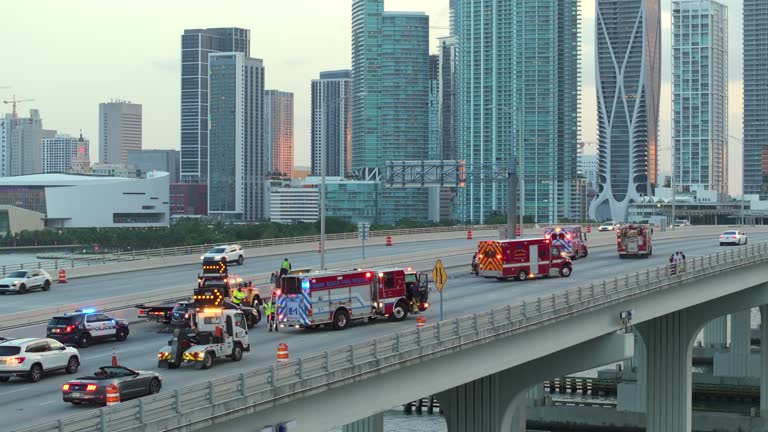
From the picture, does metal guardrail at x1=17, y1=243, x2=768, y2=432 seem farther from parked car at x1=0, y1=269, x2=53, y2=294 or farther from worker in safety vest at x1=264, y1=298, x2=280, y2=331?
parked car at x1=0, y1=269, x2=53, y2=294

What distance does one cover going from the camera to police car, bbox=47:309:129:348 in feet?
125

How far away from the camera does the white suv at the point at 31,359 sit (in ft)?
102

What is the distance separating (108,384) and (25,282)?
1335 inches

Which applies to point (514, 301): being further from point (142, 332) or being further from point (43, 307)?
point (43, 307)

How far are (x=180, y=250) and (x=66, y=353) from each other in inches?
2013

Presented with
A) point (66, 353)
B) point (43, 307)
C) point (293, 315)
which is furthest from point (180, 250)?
point (66, 353)

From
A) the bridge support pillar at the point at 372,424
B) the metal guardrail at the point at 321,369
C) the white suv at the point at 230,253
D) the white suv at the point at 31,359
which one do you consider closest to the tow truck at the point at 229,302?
the bridge support pillar at the point at 372,424

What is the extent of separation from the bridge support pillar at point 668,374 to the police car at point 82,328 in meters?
30.3

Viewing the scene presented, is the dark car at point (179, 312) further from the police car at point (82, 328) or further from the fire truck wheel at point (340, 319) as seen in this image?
the fire truck wheel at point (340, 319)

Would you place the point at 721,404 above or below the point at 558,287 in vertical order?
below

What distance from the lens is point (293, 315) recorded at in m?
39.6

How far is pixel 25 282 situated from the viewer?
58.3 m

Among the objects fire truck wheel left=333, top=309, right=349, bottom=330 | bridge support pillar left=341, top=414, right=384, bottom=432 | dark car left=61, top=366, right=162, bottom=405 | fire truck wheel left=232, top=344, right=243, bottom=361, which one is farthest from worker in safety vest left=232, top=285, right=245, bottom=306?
dark car left=61, top=366, right=162, bottom=405

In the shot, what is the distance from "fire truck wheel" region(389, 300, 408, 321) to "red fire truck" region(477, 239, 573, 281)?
695 inches
